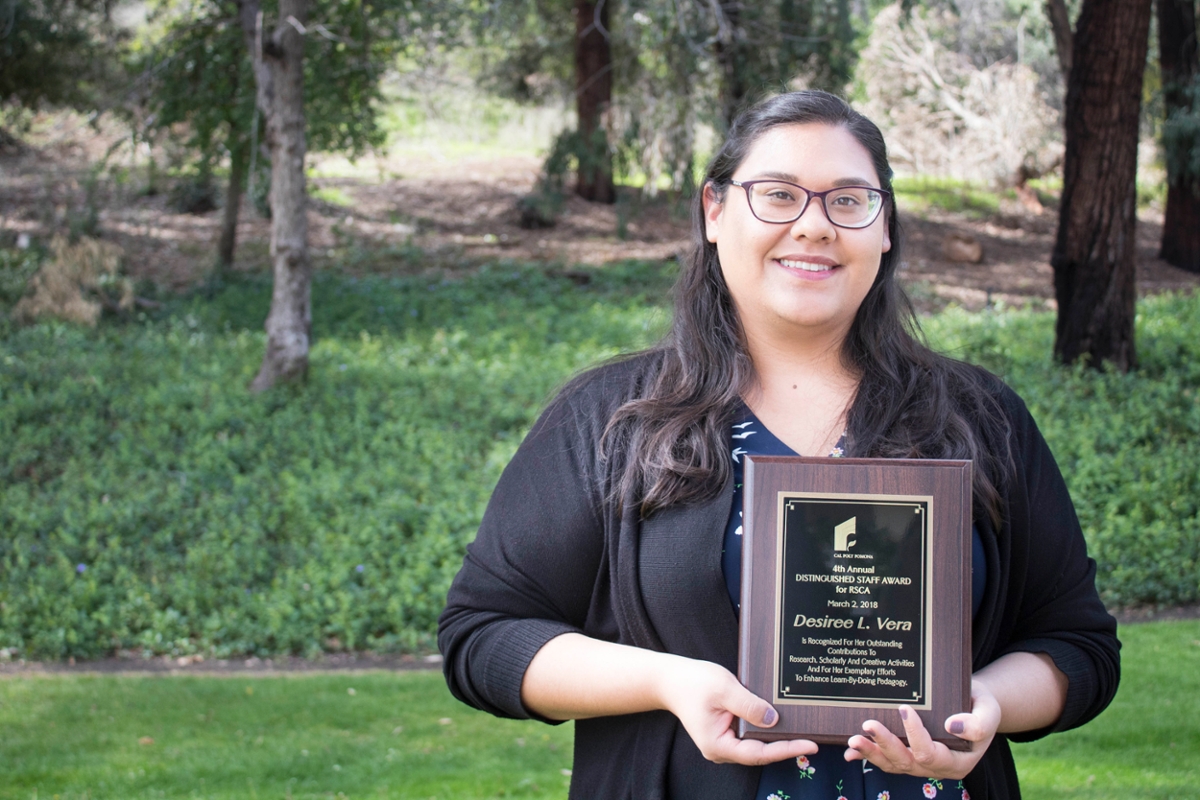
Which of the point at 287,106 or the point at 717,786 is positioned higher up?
the point at 287,106

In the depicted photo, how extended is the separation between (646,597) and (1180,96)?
16.5 m

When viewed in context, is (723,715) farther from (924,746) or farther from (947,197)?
(947,197)

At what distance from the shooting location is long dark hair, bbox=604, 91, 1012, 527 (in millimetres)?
1887

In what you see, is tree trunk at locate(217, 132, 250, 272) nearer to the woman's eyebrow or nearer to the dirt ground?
the dirt ground

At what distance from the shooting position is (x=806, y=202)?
6.23ft

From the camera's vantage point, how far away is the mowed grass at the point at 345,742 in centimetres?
445

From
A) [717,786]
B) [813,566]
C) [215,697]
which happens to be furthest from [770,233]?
[215,697]

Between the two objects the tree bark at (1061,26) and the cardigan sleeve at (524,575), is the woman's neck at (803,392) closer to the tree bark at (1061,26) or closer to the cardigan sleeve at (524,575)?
the cardigan sleeve at (524,575)

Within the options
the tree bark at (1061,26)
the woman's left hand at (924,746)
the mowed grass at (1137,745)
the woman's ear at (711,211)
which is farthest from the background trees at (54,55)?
the woman's left hand at (924,746)

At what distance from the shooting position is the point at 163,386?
9.72 meters

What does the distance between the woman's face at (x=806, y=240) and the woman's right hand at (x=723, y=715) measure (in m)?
0.64

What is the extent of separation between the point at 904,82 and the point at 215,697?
23.7 meters

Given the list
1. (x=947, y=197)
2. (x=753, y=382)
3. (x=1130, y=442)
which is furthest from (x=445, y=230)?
(x=753, y=382)

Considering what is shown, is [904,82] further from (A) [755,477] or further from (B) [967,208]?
(A) [755,477]
